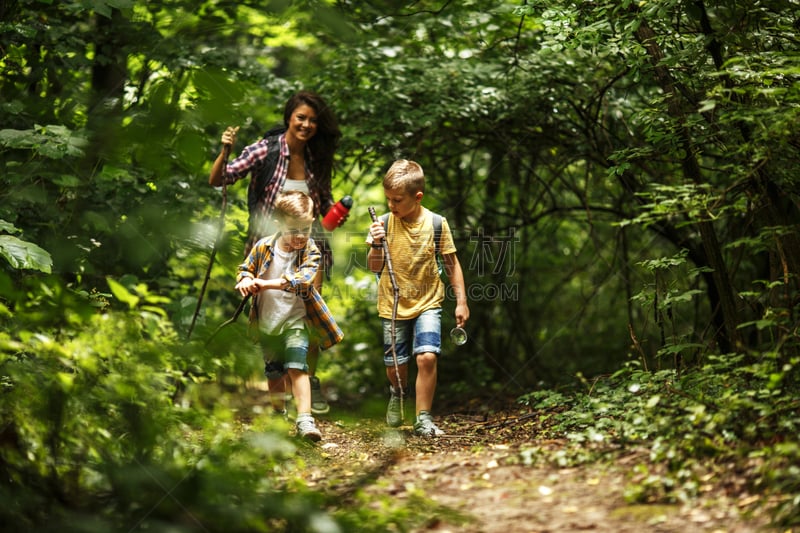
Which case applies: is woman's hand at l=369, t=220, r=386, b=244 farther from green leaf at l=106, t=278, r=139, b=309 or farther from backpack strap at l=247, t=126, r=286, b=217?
green leaf at l=106, t=278, r=139, b=309

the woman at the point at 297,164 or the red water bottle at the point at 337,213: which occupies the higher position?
the woman at the point at 297,164

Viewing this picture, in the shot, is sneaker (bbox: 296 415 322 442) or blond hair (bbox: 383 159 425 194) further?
blond hair (bbox: 383 159 425 194)

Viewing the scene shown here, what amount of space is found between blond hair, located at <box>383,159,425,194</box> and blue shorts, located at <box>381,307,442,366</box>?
29.4 inches

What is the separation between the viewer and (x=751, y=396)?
127 inches

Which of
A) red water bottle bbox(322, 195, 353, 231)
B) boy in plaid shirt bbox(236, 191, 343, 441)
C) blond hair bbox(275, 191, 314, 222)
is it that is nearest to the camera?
boy in plaid shirt bbox(236, 191, 343, 441)

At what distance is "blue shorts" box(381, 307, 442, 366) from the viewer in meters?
4.47

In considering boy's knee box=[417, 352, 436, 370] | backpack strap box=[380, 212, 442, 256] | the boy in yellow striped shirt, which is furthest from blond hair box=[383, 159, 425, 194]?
boy's knee box=[417, 352, 436, 370]

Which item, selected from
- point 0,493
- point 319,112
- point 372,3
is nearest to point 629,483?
point 0,493

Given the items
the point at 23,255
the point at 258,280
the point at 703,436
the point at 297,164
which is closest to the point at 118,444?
the point at 23,255

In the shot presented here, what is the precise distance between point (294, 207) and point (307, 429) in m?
1.30

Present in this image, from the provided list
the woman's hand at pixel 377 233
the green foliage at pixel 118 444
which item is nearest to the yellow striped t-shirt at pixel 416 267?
the woman's hand at pixel 377 233

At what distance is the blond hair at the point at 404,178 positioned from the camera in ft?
14.9

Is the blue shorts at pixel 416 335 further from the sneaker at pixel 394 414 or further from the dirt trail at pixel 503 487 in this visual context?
the sneaker at pixel 394 414

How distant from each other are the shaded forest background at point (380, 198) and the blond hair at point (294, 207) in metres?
0.31
